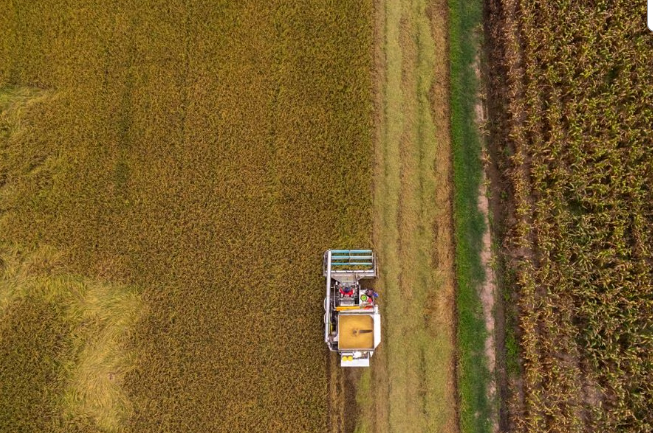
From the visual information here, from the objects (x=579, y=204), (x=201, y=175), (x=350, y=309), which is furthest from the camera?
(x=201, y=175)

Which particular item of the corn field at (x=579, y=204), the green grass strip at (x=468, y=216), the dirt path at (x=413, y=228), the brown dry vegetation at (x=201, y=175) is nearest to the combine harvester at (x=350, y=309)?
the brown dry vegetation at (x=201, y=175)

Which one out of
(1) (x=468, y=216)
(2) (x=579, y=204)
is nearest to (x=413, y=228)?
(1) (x=468, y=216)

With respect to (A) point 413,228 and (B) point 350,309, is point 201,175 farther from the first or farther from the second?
(A) point 413,228

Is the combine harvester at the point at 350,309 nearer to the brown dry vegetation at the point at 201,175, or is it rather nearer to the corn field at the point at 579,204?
the brown dry vegetation at the point at 201,175

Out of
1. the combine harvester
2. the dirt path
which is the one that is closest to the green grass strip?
the dirt path

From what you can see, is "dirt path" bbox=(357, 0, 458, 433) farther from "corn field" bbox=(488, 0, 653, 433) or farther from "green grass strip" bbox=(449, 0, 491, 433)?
"corn field" bbox=(488, 0, 653, 433)

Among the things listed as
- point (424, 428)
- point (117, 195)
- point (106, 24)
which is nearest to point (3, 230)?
point (117, 195)

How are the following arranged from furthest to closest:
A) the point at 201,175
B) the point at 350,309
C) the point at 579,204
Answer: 1. the point at 201,175
2. the point at 579,204
3. the point at 350,309
